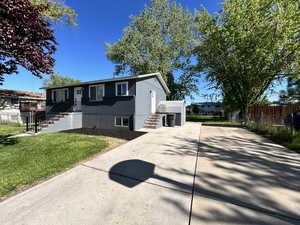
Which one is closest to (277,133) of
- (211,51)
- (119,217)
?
(119,217)

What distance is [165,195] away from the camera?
7.50 ft

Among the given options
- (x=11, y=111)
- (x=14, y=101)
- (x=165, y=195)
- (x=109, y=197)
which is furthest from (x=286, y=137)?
(x=14, y=101)

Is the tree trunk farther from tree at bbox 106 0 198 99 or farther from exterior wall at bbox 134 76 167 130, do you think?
tree at bbox 106 0 198 99

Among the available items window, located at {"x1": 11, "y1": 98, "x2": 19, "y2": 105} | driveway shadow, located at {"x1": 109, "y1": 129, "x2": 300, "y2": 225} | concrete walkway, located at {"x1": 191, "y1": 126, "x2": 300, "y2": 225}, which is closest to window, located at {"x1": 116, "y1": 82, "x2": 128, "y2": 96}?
driveway shadow, located at {"x1": 109, "y1": 129, "x2": 300, "y2": 225}

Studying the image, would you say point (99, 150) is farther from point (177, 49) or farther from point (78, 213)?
point (177, 49)

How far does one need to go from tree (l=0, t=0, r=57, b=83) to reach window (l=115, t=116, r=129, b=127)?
566 centimetres

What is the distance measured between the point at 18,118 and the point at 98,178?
67.1ft

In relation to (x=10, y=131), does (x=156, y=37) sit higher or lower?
higher

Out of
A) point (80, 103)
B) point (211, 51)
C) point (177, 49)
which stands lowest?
point (80, 103)

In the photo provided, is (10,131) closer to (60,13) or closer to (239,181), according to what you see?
(60,13)

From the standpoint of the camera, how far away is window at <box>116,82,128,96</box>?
10.1 meters

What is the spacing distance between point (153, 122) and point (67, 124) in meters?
6.97

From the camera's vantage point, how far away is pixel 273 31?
11.9m

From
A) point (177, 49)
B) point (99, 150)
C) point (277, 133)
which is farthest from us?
point (177, 49)
